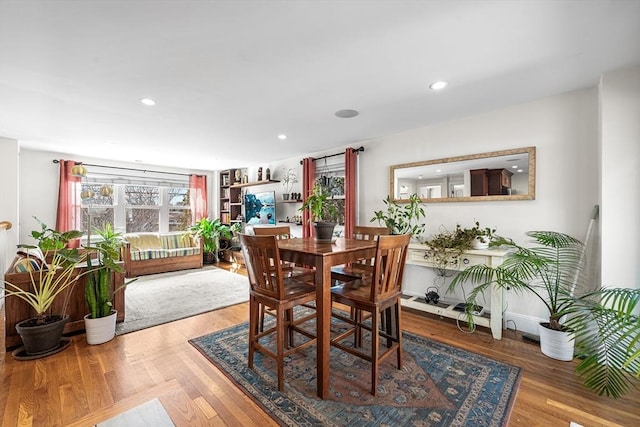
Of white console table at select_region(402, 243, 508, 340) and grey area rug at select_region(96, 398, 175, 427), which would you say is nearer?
grey area rug at select_region(96, 398, 175, 427)

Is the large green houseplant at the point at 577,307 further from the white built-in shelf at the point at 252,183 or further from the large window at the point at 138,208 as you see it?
the large window at the point at 138,208

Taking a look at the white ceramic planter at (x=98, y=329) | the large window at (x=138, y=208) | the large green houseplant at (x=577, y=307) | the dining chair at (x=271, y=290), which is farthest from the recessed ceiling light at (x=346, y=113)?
the large window at (x=138, y=208)

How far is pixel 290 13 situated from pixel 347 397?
225 centimetres

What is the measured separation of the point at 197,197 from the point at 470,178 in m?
5.84

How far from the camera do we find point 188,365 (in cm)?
211

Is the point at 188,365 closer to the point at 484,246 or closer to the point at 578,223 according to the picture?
the point at 484,246

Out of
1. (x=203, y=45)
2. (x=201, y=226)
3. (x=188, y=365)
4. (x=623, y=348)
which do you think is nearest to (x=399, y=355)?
(x=623, y=348)

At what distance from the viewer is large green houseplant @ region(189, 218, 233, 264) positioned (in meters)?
5.91

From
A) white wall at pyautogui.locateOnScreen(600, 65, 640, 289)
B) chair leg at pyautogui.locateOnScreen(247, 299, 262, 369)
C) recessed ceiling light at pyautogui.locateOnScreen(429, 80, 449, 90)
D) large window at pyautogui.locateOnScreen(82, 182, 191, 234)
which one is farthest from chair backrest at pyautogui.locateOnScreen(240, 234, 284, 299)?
large window at pyautogui.locateOnScreen(82, 182, 191, 234)

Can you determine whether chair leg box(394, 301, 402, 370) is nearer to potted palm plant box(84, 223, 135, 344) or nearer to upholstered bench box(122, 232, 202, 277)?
potted palm plant box(84, 223, 135, 344)

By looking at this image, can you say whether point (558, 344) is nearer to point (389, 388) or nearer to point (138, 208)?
point (389, 388)

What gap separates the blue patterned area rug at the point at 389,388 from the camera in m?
1.57

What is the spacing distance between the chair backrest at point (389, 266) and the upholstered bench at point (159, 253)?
4679 mm

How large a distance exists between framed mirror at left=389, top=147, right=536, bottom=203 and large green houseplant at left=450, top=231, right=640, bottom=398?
567 mm
